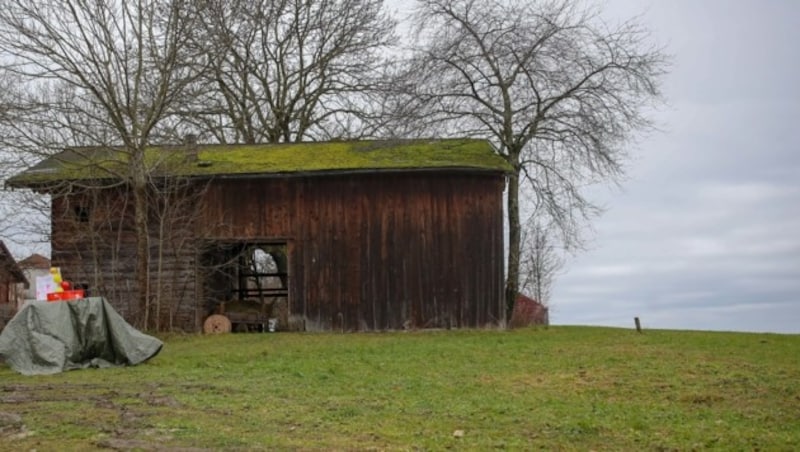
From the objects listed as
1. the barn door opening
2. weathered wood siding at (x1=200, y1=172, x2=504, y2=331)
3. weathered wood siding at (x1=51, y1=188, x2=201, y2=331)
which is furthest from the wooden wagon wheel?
weathered wood siding at (x1=200, y1=172, x2=504, y2=331)

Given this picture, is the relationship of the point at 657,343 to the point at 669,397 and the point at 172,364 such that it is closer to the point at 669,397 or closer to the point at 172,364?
the point at 669,397

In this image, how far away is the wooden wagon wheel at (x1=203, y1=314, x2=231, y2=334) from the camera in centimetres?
2327

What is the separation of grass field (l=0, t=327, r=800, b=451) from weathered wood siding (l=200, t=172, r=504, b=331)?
4555 mm

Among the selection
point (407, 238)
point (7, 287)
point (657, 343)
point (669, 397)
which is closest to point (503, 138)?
point (407, 238)

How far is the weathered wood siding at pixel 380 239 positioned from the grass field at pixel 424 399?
14.9 feet

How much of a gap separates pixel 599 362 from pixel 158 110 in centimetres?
1188

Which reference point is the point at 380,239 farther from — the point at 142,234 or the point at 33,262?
the point at 33,262

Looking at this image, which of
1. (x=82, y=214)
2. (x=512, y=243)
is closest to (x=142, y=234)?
(x=82, y=214)

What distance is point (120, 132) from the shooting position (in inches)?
835

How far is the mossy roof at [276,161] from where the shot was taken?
22484 mm

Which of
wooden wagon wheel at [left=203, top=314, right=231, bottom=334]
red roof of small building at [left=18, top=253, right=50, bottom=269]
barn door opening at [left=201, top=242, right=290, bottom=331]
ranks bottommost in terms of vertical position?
wooden wagon wheel at [left=203, top=314, right=231, bottom=334]

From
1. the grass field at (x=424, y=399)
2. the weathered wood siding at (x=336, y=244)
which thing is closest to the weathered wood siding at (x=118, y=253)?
the weathered wood siding at (x=336, y=244)

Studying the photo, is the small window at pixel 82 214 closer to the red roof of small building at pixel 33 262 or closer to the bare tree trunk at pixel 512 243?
the red roof of small building at pixel 33 262

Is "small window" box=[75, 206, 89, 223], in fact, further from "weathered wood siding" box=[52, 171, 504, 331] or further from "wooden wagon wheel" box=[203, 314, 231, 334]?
"wooden wagon wheel" box=[203, 314, 231, 334]
